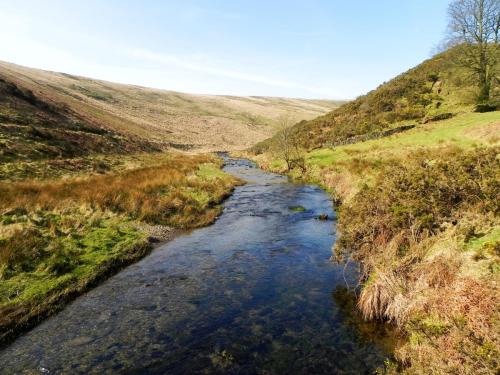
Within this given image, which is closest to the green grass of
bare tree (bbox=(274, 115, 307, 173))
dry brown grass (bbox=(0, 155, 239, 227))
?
bare tree (bbox=(274, 115, 307, 173))

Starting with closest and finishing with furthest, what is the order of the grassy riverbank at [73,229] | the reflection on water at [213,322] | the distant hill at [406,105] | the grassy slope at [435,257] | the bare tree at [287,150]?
the grassy slope at [435,257], the reflection on water at [213,322], the grassy riverbank at [73,229], the distant hill at [406,105], the bare tree at [287,150]

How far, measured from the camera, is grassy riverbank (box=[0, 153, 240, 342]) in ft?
41.1

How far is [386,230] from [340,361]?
5.71 metres

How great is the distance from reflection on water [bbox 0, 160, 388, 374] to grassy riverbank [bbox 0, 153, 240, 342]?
89 cm

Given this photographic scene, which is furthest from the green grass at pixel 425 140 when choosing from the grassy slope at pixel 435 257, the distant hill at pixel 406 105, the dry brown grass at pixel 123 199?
the dry brown grass at pixel 123 199

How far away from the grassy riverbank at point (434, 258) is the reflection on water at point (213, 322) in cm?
129

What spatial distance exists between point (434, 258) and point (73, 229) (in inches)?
654

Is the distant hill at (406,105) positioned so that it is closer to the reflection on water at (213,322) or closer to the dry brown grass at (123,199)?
the dry brown grass at (123,199)

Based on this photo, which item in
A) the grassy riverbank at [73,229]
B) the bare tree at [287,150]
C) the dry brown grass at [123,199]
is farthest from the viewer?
the bare tree at [287,150]

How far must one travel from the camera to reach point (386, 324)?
10.8 metres

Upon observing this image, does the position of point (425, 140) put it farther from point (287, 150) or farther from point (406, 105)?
point (406, 105)

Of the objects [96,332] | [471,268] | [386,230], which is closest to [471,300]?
[471,268]

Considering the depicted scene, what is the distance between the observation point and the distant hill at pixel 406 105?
48.8 meters

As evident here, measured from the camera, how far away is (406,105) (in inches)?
2205
